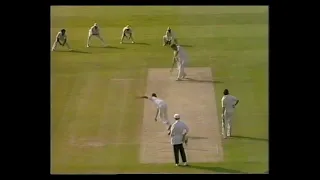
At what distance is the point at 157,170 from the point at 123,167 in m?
0.86

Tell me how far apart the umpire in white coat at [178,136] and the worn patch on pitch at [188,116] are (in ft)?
2.18

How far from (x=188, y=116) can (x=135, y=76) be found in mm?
3595

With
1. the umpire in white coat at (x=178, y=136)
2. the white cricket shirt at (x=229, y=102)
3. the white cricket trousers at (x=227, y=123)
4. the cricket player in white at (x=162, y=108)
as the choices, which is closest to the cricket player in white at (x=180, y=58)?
A: the cricket player in white at (x=162, y=108)

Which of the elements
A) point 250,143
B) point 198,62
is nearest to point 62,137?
point 250,143

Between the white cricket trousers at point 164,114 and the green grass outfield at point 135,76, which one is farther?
the white cricket trousers at point 164,114

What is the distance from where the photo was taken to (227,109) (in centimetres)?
2091

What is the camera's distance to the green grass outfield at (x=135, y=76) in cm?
2059

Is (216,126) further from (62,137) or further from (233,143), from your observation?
(62,137)

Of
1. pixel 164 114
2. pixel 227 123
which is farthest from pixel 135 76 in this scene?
pixel 227 123

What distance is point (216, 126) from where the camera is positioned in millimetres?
22016

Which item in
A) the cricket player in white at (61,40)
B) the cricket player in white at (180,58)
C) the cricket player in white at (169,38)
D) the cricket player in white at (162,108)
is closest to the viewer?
the cricket player in white at (162,108)

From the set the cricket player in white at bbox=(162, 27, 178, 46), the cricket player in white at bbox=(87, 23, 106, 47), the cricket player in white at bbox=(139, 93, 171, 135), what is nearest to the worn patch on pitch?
the cricket player in white at bbox=(139, 93, 171, 135)

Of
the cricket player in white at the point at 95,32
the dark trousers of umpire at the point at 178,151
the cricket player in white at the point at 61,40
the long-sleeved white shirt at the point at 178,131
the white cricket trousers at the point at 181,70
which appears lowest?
the dark trousers of umpire at the point at 178,151

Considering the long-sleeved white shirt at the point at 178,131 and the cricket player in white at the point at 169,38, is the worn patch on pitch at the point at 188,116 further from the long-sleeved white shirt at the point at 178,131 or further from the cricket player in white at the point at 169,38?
the cricket player in white at the point at 169,38
